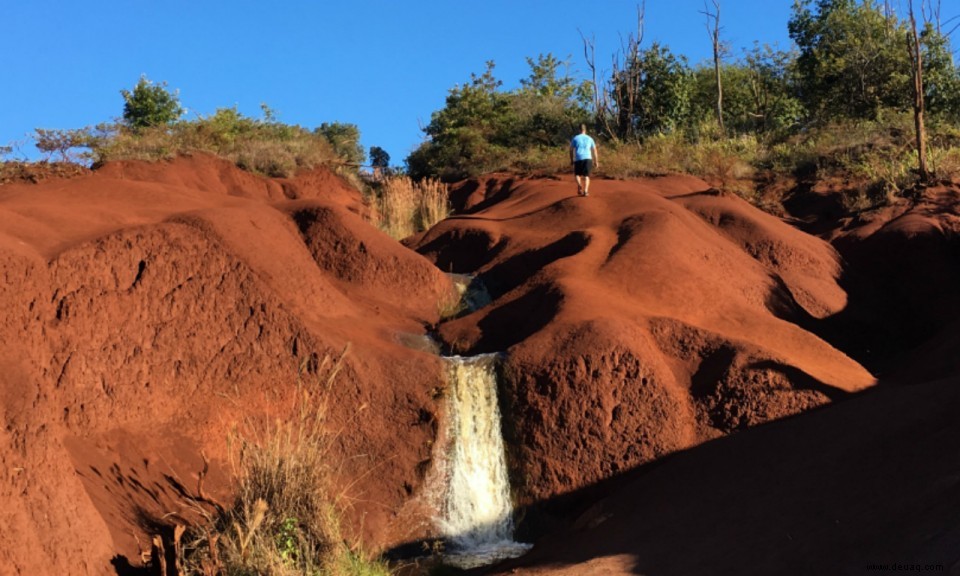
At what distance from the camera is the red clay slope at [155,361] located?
7051 millimetres

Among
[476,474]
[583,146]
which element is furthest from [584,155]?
[476,474]

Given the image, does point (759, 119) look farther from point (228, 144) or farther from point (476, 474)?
point (476, 474)

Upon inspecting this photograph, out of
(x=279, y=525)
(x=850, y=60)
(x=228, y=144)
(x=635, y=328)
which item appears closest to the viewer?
(x=279, y=525)

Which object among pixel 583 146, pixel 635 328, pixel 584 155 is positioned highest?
pixel 583 146

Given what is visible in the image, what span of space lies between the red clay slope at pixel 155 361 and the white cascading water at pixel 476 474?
1.02 feet

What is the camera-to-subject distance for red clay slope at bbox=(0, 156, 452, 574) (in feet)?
23.1

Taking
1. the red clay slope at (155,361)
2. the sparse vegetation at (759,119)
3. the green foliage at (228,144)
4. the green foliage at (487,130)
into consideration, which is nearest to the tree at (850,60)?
the sparse vegetation at (759,119)

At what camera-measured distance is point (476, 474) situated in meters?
10.3

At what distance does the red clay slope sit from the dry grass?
6957 mm

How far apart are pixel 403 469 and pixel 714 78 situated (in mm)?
25777

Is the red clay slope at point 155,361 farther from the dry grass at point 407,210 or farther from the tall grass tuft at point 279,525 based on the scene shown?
the dry grass at point 407,210

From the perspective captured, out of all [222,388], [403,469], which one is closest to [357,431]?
[403,469]

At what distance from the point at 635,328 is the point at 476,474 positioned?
103 inches

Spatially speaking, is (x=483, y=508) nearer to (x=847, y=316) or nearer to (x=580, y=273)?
(x=580, y=273)
